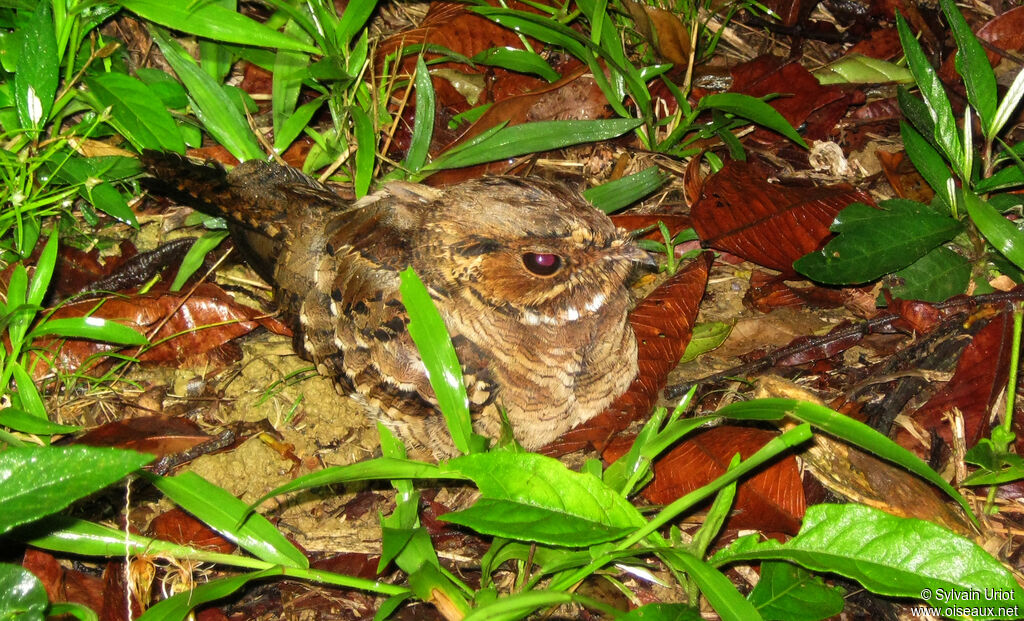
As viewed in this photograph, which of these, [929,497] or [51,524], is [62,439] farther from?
[929,497]

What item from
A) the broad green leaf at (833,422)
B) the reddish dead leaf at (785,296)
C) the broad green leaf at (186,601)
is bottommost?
the reddish dead leaf at (785,296)

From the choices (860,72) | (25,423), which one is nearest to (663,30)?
(860,72)

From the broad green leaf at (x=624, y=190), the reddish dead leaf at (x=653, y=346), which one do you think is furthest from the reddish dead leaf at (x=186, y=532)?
the broad green leaf at (x=624, y=190)

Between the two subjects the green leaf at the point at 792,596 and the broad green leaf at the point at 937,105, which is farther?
the broad green leaf at the point at 937,105

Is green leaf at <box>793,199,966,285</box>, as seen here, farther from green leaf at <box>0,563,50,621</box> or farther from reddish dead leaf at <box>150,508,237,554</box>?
green leaf at <box>0,563,50,621</box>

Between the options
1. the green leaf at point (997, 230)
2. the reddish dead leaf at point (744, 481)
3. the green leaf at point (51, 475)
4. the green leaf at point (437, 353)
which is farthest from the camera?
the green leaf at point (997, 230)

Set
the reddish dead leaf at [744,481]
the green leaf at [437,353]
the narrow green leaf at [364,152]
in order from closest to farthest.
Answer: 1. the green leaf at [437,353]
2. the reddish dead leaf at [744,481]
3. the narrow green leaf at [364,152]

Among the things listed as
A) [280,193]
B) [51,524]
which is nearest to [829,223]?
[280,193]

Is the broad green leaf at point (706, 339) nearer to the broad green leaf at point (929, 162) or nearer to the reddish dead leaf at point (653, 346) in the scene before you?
the reddish dead leaf at point (653, 346)
